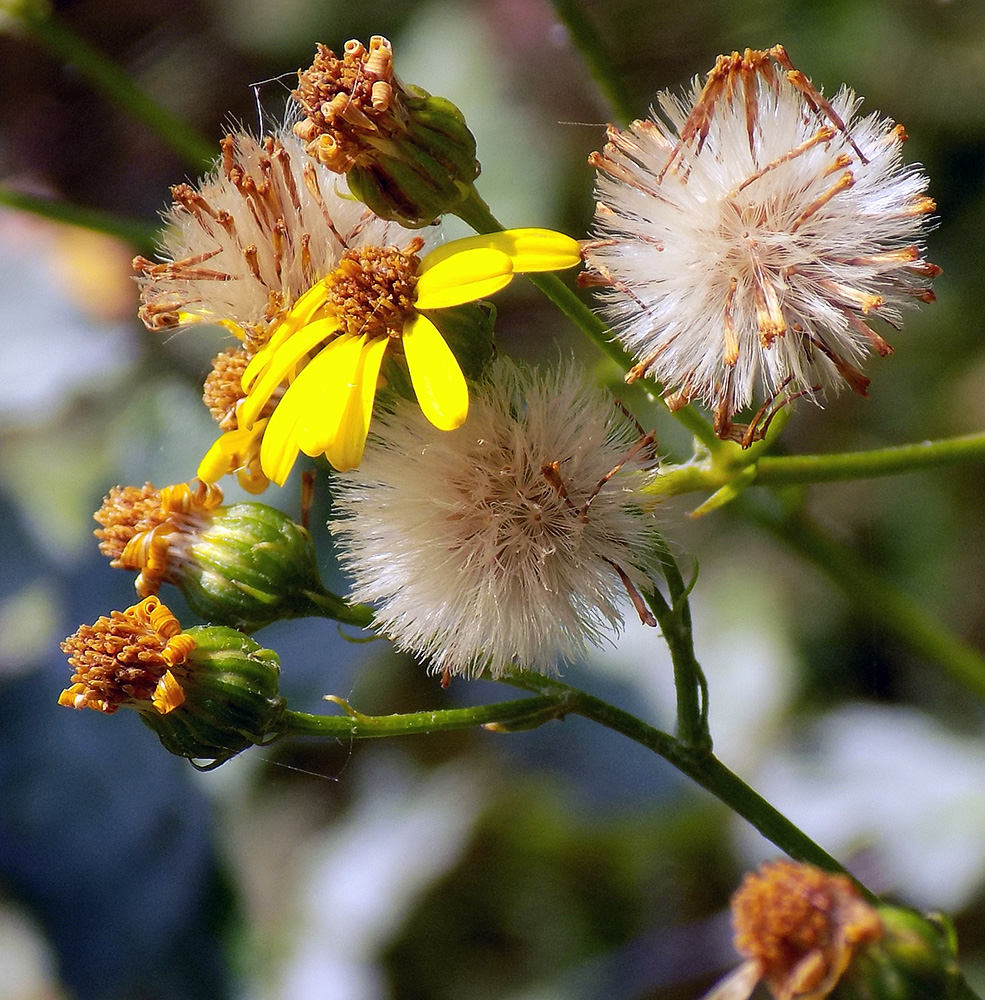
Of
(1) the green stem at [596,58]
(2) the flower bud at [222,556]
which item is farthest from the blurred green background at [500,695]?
(2) the flower bud at [222,556]

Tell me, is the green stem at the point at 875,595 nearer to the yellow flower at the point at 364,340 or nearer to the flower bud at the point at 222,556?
the flower bud at the point at 222,556

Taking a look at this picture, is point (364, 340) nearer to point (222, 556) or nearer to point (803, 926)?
point (222, 556)

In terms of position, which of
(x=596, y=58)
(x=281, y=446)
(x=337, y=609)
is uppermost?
(x=596, y=58)

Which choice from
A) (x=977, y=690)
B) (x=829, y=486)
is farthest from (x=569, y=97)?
(x=977, y=690)

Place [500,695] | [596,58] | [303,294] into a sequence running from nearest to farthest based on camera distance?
[303,294] < [596,58] < [500,695]

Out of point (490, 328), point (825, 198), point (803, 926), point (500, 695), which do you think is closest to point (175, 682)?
point (490, 328)
